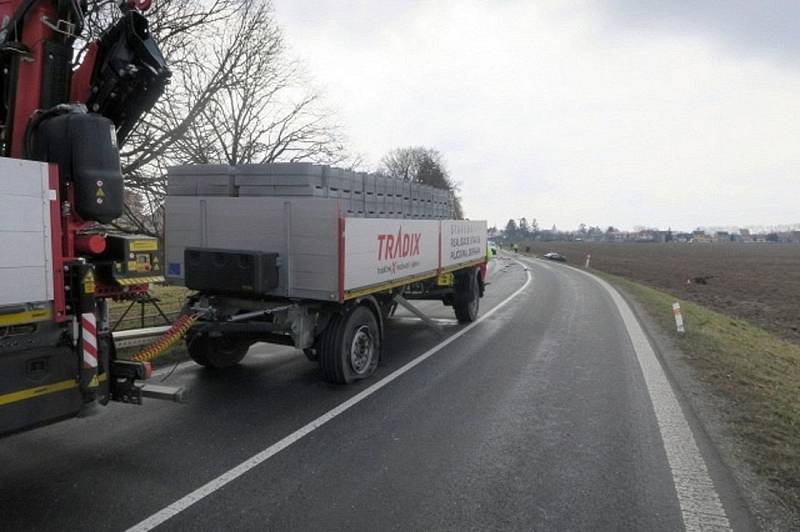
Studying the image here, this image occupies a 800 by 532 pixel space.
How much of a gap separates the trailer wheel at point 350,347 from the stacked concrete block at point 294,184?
4.36 ft

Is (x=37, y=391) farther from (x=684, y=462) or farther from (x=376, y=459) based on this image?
(x=684, y=462)

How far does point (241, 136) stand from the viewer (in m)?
19.3

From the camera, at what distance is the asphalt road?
365 cm

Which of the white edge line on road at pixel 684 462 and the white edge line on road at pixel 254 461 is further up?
the white edge line on road at pixel 254 461

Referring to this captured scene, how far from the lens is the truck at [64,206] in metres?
3.43

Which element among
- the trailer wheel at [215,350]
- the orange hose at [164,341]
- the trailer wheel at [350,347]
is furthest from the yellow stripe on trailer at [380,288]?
Result: the trailer wheel at [215,350]

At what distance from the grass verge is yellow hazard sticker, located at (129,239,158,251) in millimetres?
5221

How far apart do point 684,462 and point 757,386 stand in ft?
10.9

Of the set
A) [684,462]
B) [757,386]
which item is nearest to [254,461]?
[684,462]

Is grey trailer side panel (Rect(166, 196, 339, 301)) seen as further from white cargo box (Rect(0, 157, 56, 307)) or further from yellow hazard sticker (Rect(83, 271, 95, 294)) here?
white cargo box (Rect(0, 157, 56, 307))

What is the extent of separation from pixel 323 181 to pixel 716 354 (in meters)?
6.96

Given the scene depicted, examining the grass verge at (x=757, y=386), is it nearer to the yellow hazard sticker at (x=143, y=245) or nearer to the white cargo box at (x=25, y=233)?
the yellow hazard sticker at (x=143, y=245)

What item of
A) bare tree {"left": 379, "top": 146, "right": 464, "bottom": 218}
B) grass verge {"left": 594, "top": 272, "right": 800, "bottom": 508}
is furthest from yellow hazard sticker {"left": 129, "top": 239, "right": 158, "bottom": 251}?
bare tree {"left": 379, "top": 146, "right": 464, "bottom": 218}

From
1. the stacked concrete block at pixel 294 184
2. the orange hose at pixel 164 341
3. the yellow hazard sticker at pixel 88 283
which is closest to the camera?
the yellow hazard sticker at pixel 88 283
